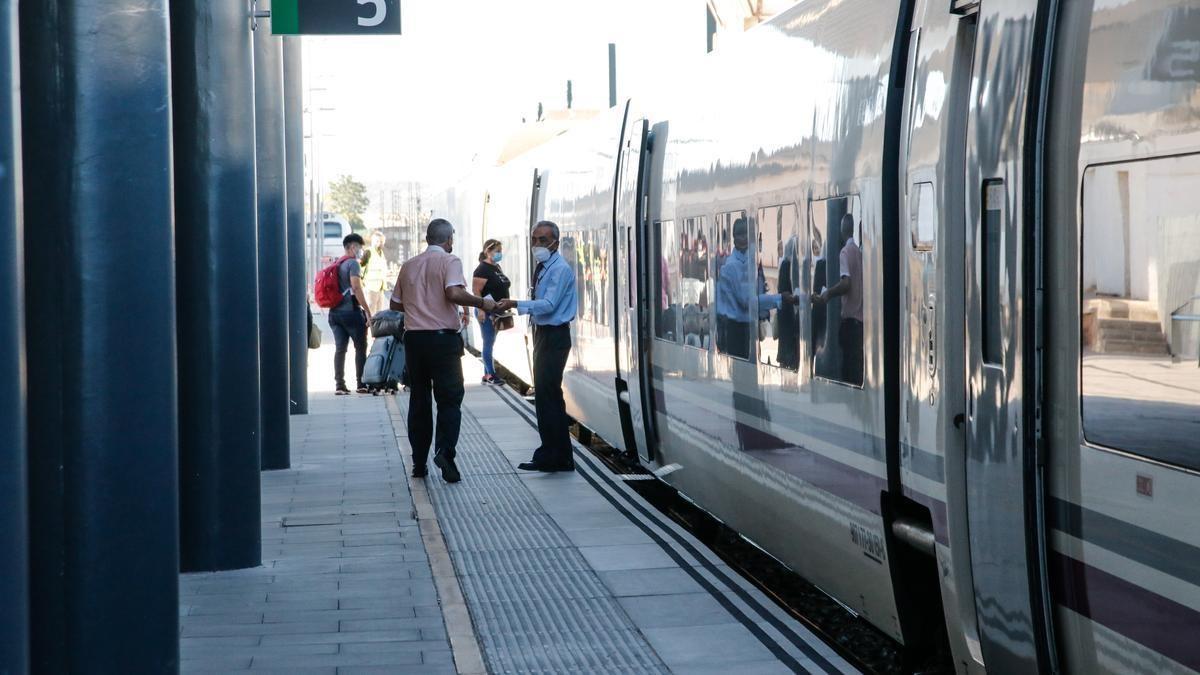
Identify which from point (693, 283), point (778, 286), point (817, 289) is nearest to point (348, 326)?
point (693, 283)

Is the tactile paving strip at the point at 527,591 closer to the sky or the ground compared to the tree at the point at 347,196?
closer to the ground

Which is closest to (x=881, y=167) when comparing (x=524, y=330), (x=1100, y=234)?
(x=1100, y=234)

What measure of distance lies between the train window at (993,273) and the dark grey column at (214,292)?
461 cm

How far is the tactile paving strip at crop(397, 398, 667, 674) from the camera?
6.26 m

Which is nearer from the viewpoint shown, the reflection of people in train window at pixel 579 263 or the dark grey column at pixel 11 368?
the dark grey column at pixel 11 368

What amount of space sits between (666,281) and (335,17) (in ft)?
8.28

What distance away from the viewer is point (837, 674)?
583 cm

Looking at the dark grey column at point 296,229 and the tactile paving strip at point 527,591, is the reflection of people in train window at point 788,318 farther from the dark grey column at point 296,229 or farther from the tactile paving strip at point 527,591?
the dark grey column at point 296,229

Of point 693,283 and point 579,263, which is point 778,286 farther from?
point 579,263

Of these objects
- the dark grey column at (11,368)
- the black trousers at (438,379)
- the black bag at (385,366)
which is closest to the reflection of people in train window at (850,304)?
the dark grey column at (11,368)

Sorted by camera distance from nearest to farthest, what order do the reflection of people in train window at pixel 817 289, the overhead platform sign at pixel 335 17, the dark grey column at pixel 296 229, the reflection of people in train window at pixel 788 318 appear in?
the reflection of people in train window at pixel 817 289 → the reflection of people in train window at pixel 788 318 → the overhead platform sign at pixel 335 17 → the dark grey column at pixel 296 229

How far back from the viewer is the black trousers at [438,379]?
1069cm

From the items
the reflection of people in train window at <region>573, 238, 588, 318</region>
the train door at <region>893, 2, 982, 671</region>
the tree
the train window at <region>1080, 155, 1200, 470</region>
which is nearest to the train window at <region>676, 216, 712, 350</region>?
the train door at <region>893, 2, 982, 671</region>

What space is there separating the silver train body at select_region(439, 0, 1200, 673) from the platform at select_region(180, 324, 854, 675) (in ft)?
1.60
